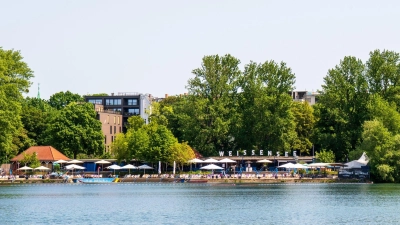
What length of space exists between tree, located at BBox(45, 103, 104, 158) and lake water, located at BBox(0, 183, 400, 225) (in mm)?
29587

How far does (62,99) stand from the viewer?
560 feet

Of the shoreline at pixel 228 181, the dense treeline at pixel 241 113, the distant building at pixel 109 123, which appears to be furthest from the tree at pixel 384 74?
the distant building at pixel 109 123

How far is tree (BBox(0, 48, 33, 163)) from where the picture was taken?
349 ft

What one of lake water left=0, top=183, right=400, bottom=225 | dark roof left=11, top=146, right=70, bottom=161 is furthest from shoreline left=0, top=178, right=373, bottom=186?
lake water left=0, top=183, right=400, bottom=225

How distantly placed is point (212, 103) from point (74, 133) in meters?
20.7

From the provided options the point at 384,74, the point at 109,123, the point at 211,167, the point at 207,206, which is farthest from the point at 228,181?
the point at 109,123

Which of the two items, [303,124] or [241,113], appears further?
[303,124]

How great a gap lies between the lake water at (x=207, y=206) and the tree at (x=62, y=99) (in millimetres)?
75800

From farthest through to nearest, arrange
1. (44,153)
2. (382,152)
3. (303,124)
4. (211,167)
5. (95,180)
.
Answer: (303,124) < (44,153) < (95,180) < (211,167) < (382,152)

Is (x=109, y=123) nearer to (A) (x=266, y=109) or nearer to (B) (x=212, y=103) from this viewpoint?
(B) (x=212, y=103)

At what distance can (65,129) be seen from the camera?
125 m

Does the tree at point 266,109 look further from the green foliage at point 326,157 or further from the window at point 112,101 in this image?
the window at point 112,101

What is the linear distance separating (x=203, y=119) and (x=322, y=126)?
15.7 meters

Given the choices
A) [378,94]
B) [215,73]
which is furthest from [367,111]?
[215,73]
